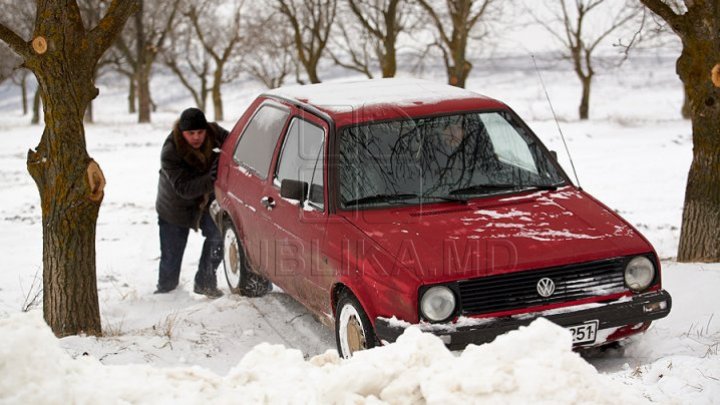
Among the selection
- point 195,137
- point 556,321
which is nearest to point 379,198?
point 556,321

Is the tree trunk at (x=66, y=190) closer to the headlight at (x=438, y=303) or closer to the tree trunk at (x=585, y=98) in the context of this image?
the headlight at (x=438, y=303)

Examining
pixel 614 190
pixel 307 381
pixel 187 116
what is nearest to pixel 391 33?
pixel 614 190

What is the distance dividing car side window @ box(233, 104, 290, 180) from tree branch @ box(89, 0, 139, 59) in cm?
146

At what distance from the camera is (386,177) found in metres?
5.51

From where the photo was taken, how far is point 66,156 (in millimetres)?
5906

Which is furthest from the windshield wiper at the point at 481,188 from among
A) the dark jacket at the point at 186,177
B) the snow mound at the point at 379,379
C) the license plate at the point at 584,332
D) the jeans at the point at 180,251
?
the jeans at the point at 180,251

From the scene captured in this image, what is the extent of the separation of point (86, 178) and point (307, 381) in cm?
307

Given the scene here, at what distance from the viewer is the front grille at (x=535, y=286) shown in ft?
15.1

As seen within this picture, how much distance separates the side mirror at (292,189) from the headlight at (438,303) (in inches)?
60.4

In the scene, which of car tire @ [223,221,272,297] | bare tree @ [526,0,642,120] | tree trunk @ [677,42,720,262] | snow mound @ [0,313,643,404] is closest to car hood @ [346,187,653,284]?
snow mound @ [0,313,643,404]

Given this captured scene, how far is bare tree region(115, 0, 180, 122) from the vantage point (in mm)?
37656

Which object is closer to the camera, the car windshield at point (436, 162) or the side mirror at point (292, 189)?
the car windshield at point (436, 162)

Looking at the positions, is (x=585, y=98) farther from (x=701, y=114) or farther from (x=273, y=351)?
(x=273, y=351)

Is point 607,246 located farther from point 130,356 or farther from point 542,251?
point 130,356
